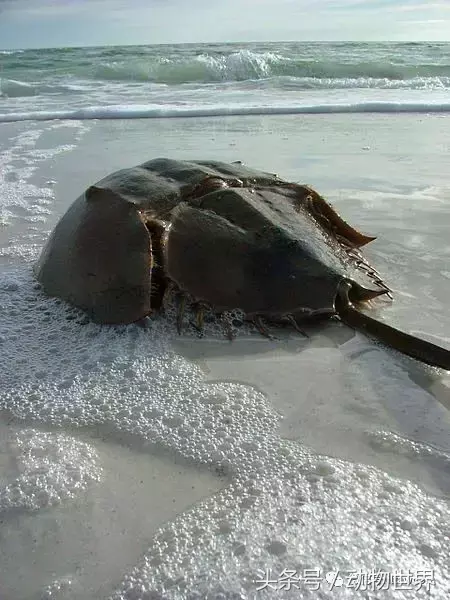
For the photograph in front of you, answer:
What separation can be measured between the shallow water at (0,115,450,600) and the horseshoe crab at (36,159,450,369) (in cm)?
13

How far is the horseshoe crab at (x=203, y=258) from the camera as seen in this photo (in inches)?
90.3

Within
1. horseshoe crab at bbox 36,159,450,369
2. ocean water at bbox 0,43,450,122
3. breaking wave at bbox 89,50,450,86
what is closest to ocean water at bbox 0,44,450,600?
horseshoe crab at bbox 36,159,450,369

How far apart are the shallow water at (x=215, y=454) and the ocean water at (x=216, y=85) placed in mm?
6694

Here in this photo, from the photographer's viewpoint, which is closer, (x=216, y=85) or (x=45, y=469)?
(x=45, y=469)

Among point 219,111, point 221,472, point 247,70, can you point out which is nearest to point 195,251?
point 221,472

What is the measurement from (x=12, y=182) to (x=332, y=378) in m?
3.62

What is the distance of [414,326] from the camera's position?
8.19ft

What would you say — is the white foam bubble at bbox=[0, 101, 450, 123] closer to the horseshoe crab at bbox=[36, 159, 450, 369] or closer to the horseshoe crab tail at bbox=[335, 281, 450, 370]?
the horseshoe crab at bbox=[36, 159, 450, 369]

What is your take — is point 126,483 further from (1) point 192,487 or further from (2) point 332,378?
(2) point 332,378

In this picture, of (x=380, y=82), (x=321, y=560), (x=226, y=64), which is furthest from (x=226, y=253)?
(x=226, y=64)

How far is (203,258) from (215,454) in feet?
2.70

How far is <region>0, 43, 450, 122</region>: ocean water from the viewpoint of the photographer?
9172 mm

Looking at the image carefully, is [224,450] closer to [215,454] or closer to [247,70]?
[215,454]

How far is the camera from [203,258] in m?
2.31
